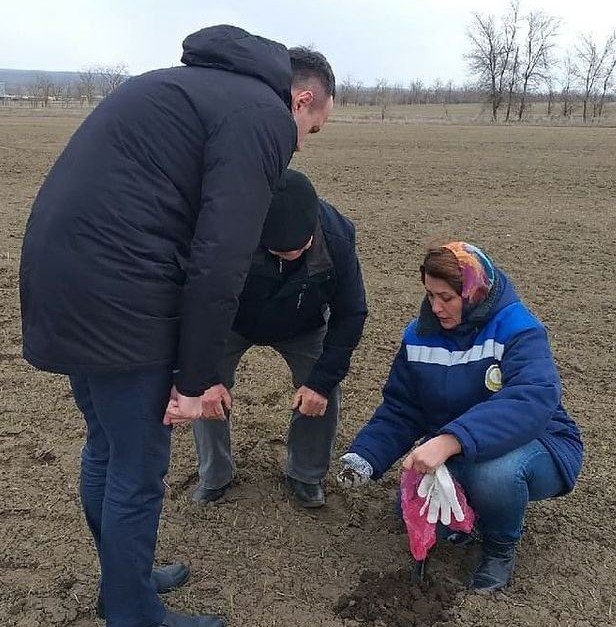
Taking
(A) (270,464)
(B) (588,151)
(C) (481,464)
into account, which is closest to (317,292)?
(C) (481,464)

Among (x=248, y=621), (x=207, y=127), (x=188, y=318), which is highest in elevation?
(x=207, y=127)

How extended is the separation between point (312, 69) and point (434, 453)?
132cm

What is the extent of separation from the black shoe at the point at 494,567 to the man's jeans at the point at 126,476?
1153 mm

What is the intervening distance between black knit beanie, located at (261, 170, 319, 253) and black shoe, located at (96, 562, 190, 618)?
4.13 feet

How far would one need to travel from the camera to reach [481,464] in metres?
2.64

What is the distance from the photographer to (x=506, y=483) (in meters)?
2.62

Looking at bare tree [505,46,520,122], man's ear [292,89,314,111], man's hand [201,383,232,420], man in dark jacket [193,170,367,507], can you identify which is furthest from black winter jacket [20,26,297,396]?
bare tree [505,46,520,122]

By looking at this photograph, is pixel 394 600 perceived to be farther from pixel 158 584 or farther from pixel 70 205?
pixel 70 205

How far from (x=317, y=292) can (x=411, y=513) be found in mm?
894

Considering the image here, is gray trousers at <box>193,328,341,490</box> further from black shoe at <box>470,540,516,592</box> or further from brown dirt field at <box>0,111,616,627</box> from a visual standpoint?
Result: black shoe at <box>470,540,516,592</box>

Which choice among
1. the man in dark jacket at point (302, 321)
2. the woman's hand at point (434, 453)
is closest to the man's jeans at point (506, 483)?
the woman's hand at point (434, 453)

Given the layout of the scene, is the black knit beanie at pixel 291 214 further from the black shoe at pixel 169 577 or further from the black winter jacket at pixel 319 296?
the black shoe at pixel 169 577

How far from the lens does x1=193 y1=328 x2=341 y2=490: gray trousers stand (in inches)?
128

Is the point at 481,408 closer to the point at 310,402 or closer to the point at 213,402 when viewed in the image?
the point at 310,402
